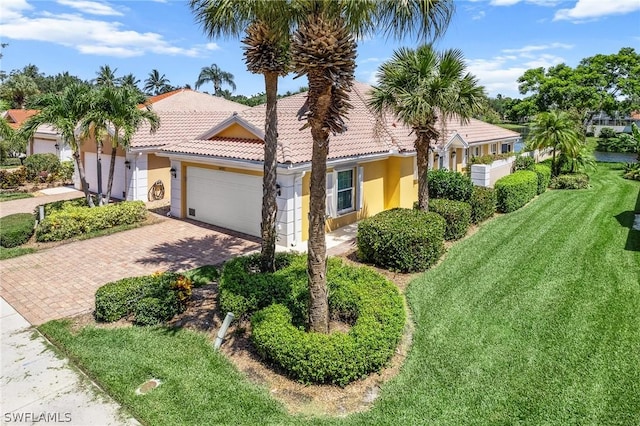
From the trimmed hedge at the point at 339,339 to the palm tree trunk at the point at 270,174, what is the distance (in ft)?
7.98

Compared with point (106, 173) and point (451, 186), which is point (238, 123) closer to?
point (451, 186)

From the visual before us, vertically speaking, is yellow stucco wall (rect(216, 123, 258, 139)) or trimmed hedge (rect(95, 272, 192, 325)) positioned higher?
yellow stucco wall (rect(216, 123, 258, 139))

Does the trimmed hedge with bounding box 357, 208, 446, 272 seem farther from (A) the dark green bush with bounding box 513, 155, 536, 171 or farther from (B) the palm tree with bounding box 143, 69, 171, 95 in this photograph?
(B) the palm tree with bounding box 143, 69, 171, 95

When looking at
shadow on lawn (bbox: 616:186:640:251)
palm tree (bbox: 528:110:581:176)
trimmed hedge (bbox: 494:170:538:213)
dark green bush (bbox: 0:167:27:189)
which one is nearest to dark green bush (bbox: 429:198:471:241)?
trimmed hedge (bbox: 494:170:538:213)

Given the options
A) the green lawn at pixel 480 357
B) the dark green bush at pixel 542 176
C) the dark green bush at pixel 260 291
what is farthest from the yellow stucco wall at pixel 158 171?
the dark green bush at pixel 542 176

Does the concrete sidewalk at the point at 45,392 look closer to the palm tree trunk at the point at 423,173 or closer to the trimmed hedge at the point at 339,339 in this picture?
the trimmed hedge at the point at 339,339

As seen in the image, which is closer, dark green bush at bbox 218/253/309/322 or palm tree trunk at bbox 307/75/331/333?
palm tree trunk at bbox 307/75/331/333

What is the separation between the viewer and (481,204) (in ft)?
58.2

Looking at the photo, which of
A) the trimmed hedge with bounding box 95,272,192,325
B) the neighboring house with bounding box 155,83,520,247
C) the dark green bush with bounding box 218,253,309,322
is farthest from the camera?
the neighboring house with bounding box 155,83,520,247

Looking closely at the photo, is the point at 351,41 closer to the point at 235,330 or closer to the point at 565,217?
the point at 235,330

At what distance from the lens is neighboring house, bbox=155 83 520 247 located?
14.9 meters

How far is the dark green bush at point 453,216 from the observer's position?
1529 centimetres

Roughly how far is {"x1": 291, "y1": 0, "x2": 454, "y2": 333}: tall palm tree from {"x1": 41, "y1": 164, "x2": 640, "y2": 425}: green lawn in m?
2.10

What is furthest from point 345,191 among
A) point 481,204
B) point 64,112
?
point 64,112
